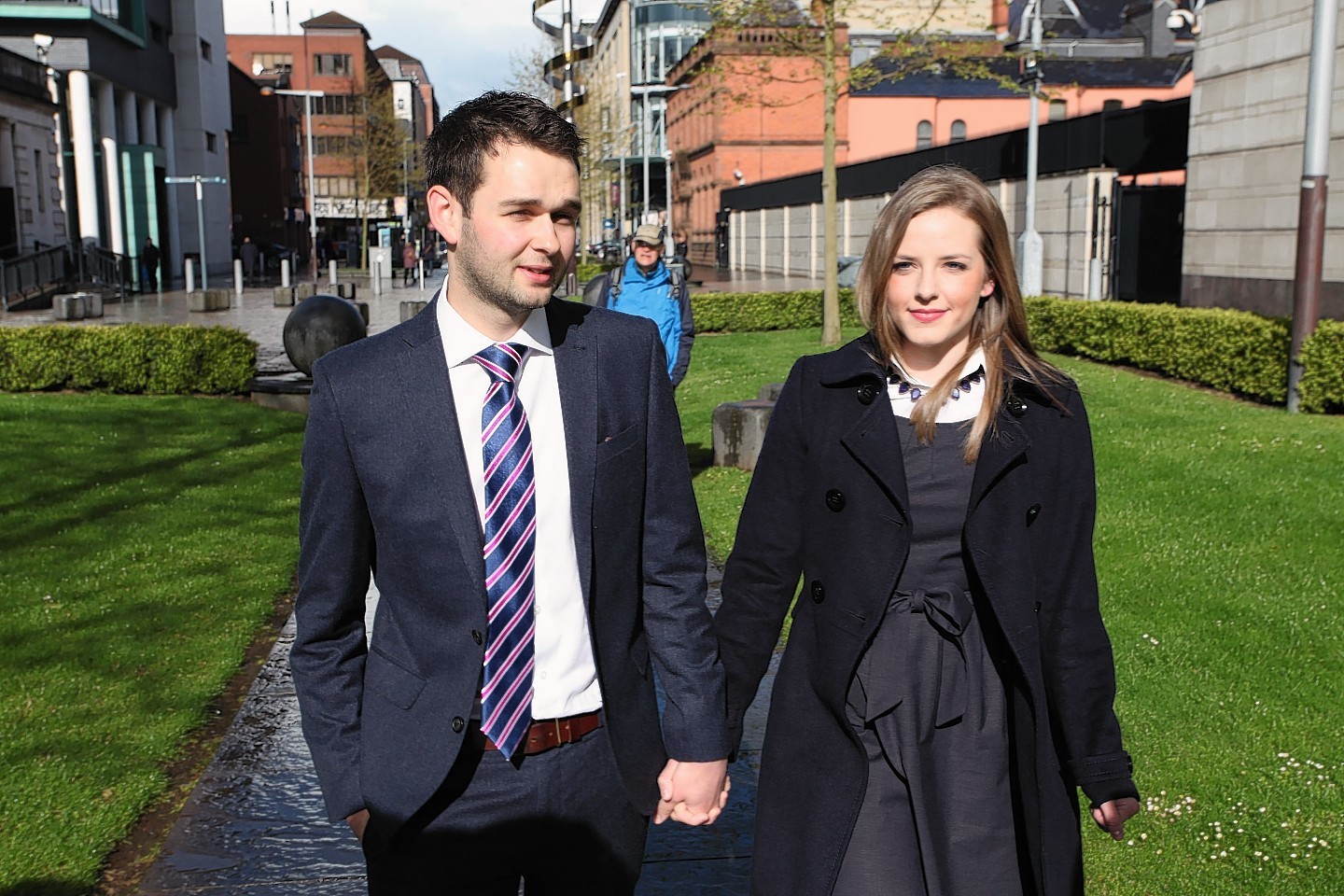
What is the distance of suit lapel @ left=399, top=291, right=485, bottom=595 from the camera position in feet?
7.52

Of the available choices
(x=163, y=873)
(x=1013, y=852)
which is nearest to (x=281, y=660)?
(x=163, y=873)

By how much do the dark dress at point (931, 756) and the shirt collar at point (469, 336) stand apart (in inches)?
33.6

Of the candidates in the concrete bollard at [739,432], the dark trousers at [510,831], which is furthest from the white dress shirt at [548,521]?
the concrete bollard at [739,432]

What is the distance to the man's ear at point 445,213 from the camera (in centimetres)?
237

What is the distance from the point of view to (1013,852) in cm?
264

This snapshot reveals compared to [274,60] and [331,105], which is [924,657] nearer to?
[331,105]

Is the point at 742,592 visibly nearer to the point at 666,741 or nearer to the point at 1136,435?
the point at 666,741

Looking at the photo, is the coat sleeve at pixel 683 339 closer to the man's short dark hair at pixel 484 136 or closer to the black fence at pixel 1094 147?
the man's short dark hair at pixel 484 136

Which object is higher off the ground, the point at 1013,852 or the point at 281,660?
the point at 1013,852

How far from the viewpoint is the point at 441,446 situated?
2318 mm

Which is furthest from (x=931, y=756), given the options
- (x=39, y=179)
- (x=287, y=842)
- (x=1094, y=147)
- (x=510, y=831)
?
(x=39, y=179)

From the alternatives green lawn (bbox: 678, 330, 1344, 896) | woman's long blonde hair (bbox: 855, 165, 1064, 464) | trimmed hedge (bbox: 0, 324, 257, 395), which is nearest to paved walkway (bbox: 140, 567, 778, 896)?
green lawn (bbox: 678, 330, 1344, 896)

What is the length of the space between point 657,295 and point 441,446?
6.30 m

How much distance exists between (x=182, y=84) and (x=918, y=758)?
65.8m
